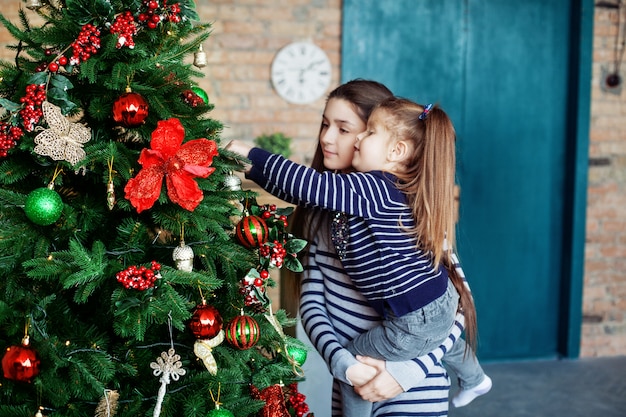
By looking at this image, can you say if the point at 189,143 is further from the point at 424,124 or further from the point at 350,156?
the point at 424,124

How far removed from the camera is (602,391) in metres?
3.84

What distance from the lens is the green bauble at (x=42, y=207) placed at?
4.30 ft

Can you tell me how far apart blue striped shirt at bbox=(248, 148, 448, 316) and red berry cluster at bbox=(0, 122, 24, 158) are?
0.52 m

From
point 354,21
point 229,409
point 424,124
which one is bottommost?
point 229,409

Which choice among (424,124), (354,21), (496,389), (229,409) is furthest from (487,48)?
(229,409)

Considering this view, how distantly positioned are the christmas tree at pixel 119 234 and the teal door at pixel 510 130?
2.71 meters

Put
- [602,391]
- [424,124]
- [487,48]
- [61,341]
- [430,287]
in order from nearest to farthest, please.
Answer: [61,341]
[430,287]
[424,124]
[602,391]
[487,48]

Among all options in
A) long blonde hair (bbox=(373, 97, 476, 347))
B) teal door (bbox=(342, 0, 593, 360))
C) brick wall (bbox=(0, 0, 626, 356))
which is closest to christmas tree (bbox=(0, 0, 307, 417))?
long blonde hair (bbox=(373, 97, 476, 347))

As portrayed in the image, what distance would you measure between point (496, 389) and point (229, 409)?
2.75 metres

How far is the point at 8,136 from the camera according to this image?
1354 millimetres

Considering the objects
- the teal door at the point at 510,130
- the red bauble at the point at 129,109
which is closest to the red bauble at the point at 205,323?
the red bauble at the point at 129,109

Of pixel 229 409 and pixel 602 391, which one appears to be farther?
pixel 602 391

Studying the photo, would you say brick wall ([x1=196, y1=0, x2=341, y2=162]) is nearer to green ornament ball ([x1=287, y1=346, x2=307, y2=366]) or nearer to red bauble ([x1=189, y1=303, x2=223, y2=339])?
green ornament ball ([x1=287, y1=346, x2=307, y2=366])

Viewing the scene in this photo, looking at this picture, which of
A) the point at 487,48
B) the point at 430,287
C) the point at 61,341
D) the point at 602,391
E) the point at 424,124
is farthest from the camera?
the point at 487,48
